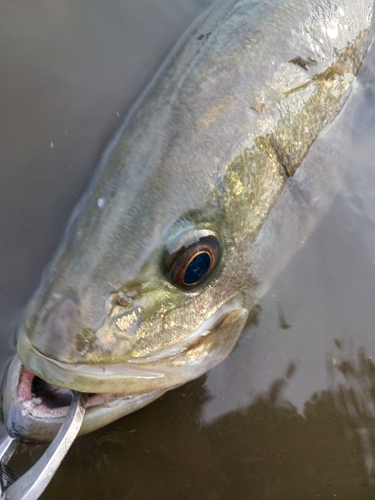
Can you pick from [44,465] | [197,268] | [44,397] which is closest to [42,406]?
[44,397]

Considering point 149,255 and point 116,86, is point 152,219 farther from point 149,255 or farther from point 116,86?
point 116,86

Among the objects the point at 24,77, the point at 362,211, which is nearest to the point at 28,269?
the point at 24,77

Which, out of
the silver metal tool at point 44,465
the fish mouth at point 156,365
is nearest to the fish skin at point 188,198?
Result: the fish mouth at point 156,365

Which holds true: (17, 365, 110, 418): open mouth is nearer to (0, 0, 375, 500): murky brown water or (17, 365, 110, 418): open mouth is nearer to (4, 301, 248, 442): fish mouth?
(4, 301, 248, 442): fish mouth

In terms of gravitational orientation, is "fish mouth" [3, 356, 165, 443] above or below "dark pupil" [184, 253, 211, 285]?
below

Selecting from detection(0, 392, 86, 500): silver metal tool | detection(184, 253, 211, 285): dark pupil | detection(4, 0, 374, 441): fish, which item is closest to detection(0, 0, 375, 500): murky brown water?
detection(4, 0, 374, 441): fish

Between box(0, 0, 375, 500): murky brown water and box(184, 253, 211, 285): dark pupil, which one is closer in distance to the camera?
box(184, 253, 211, 285): dark pupil

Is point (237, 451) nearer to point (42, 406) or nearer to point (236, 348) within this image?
point (236, 348)

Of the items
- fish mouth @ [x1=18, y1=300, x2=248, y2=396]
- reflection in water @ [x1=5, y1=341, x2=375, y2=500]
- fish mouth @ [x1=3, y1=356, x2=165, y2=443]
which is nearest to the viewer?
fish mouth @ [x1=18, y1=300, x2=248, y2=396]
